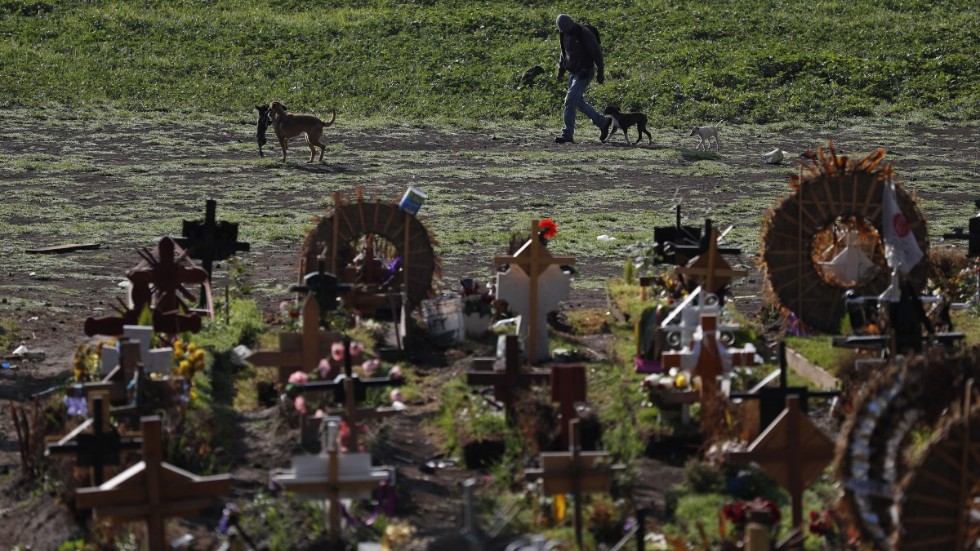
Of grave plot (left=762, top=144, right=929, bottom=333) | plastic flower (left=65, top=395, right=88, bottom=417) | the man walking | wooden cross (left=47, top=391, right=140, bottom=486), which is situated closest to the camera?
wooden cross (left=47, top=391, right=140, bottom=486)

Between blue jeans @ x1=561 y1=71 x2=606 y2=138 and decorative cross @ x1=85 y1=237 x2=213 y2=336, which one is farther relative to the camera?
blue jeans @ x1=561 y1=71 x2=606 y2=138

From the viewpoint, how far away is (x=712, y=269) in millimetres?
16812

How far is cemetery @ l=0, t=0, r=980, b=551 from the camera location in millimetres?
10664

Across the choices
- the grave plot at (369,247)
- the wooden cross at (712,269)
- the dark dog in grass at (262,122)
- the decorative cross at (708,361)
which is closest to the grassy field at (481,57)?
the dark dog in grass at (262,122)

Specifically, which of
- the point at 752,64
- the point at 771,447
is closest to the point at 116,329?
the point at 771,447

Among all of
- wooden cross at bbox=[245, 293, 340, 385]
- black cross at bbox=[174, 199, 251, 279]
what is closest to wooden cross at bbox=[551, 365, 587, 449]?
wooden cross at bbox=[245, 293, 340, 385]

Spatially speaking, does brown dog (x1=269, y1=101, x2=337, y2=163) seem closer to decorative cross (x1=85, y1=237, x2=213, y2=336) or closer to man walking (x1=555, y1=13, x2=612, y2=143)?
man walking (x1=555, y1=13, x2=612, y2=143)

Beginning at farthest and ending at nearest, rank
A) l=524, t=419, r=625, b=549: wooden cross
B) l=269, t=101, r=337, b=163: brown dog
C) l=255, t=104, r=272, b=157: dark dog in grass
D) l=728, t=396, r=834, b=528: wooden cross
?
l=255, t=104, r=272, b=157: dark dog in grass, l=269, t=101, r=337, b=163: brown dog, l=728, t=396, r=834, b=528: wooden cross, l=524, t=419, r=625, b=549: wooden cross

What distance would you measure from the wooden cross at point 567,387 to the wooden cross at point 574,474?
1.45m

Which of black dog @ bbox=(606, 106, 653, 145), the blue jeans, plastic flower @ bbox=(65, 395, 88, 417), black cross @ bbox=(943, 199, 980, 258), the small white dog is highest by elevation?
the blue jeans

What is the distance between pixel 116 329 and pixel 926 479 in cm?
756

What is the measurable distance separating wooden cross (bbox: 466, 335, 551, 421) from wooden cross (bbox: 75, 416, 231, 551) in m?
3.29

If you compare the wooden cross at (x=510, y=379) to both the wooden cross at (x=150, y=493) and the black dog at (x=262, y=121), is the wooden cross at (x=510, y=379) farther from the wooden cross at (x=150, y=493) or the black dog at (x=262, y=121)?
the black dog at (x=262, y=121)

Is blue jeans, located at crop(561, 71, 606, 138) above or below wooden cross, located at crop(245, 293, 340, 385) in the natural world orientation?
→ above
